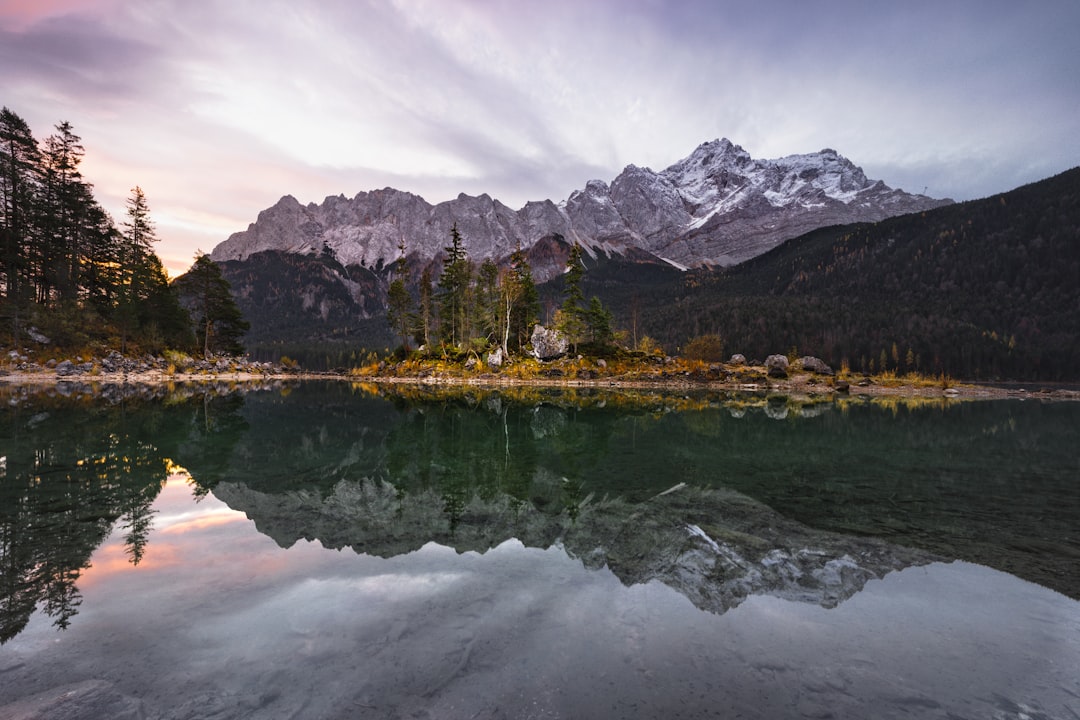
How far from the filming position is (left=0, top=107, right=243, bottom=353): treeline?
5934cm

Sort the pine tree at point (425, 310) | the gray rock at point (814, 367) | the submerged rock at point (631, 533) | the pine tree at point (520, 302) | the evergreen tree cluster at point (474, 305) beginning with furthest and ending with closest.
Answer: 1. the pine tree at point (425, 310)
2. the gray rock at point (814, 367)
3. the evergreen tree cluster at point (474, 305)
4. the pine tree at point (520, 302)
5. the submerged rock at point (631, 533)

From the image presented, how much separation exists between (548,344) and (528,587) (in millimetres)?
67249

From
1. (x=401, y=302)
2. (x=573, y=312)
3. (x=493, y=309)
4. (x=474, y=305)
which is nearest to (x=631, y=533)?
(x=573, y=312)

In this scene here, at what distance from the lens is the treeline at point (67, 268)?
59344 mm

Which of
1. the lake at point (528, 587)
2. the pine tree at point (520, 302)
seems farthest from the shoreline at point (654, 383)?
the lake at point (528, 587)

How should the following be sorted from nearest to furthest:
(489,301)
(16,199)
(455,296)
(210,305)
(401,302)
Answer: (16,199) < (489,301) < (455,296) < (401,302) < (210,305)

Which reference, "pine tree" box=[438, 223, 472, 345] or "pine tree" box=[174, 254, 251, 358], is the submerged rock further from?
"pine tree" box=[174, 254, 251, 358]

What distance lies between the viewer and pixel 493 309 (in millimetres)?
75062

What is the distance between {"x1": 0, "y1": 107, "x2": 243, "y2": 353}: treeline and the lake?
200ft

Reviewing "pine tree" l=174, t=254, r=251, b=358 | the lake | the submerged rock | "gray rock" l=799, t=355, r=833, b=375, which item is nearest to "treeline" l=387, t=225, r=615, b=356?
"pine tree" l=174, t=254, r=251, b=358

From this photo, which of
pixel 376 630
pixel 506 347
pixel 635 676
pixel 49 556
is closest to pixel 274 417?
Result: pixel 49 556

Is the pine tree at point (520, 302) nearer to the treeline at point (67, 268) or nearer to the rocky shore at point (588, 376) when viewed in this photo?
the rocky shore at point (588, 376)

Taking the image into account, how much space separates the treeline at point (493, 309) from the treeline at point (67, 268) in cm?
3538

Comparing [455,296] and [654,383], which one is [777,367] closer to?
[654,383]
